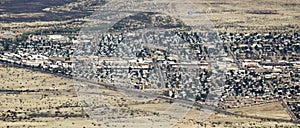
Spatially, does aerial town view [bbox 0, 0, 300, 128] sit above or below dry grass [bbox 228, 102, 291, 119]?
above

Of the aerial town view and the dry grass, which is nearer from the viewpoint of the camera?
the aerial town view

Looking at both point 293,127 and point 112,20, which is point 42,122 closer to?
point 293,127

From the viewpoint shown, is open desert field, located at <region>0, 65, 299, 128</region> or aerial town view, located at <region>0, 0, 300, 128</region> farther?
aerial town view, located at <region>0, 0, 300, 128</region>

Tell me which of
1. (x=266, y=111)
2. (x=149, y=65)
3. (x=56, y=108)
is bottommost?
(x=266, y=111)

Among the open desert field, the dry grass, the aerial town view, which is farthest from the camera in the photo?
the dry grass

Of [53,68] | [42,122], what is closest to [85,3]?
[53,68]

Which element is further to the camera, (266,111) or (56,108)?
(266,111)

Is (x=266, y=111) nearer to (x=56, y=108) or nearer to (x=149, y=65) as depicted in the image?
(x=149, y=65)

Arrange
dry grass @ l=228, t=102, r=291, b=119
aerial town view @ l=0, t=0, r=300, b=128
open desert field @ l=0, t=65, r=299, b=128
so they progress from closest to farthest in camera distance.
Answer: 1. open desert field @ l=0, t=65, r=299, b=128
2. aerial town view @ l=0, t=0, r=300, b=128
3. dry grass @ l=228, t=102, r=291, b=119

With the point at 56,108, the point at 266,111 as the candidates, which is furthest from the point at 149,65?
the point at 266,111
